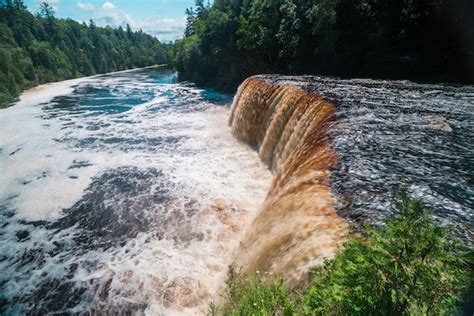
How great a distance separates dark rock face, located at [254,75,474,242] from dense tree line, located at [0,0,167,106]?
42.7 meters

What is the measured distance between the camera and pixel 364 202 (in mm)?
5727

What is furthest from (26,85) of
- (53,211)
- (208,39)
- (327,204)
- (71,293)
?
(327,204)

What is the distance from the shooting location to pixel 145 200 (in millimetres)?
10664

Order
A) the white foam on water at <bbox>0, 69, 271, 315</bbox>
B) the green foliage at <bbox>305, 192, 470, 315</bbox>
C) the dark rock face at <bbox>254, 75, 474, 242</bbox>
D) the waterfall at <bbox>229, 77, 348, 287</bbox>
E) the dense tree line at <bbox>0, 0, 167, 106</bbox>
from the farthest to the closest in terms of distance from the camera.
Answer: the dense tree line at <bbox>0, 0, 167, 106</bbox> → the white foam on water at <bbox>0, 69, 271, 315</bbox> → the dark rock face at <bbox>254, 75, 474, 242</bbox> → the waterfall at <bbox>229, 77, 348, 287</bbox> → the green foliage at <bbox>305, 192, 470, 315</bbox>

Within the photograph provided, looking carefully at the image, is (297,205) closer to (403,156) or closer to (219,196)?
(403,156)

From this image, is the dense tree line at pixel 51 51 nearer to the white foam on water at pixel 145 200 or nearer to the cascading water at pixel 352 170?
the white foam on water at pixel 145 200

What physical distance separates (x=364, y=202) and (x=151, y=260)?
548 centimetres

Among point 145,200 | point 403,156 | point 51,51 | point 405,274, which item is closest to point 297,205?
point 403,156

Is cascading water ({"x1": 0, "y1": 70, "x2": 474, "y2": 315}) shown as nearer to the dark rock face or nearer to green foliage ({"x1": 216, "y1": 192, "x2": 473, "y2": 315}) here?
the dark rock face

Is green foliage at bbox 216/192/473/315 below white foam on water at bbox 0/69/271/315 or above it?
above

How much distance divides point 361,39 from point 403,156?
20994 mm

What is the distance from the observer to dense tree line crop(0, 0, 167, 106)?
1964 inches

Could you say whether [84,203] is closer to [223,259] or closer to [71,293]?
[71,293]

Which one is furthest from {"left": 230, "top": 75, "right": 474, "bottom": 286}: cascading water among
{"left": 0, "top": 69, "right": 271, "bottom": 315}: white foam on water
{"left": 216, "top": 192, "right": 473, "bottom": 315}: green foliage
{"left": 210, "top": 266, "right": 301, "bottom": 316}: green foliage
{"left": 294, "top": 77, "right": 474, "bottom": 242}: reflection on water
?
{"left": 216, "top": 192, "right": 473, "bottom": 315}: green foliage
